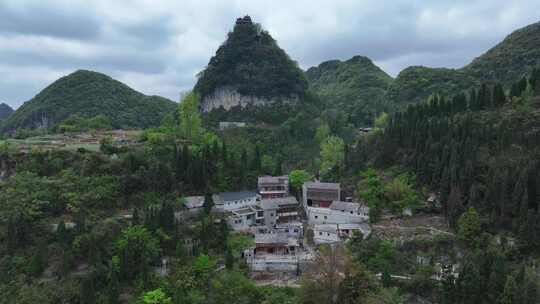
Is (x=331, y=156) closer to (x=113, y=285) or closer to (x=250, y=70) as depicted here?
(x=113, y=285)

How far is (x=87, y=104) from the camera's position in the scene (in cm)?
8088

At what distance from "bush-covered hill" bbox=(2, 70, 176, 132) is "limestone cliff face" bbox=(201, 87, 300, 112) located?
45.7 ft

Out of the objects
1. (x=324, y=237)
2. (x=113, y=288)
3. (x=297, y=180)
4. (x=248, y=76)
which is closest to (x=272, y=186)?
(x=297, y=180)

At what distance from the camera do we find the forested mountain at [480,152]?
30.1 m

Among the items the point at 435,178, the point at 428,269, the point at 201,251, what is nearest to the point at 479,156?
the point at 435,178

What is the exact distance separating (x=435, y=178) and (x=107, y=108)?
6713 centimetres

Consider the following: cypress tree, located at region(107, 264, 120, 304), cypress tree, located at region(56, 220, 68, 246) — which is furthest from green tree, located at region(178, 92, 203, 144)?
cypress tree, located at region(107, 264, 120, 304)

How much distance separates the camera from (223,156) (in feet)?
148

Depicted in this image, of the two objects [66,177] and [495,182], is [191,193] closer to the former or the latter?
[66,177]

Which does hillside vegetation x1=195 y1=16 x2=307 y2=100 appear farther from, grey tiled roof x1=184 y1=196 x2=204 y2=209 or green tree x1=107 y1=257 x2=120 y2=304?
green tree x1=107 y1=257 x2=120 y2=304

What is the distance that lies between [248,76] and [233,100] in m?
5.59

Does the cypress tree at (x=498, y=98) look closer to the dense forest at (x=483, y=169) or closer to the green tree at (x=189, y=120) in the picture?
the dense forest at (x=483, y=169)

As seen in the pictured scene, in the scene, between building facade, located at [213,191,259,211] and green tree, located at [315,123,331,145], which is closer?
building facade, located at [213,191,259,211]

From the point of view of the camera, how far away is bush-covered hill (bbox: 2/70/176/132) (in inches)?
3127
